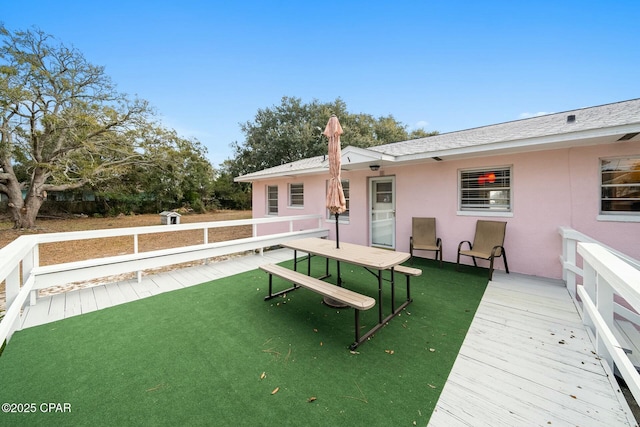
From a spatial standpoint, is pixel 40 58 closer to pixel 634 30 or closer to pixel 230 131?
pixel 230 131

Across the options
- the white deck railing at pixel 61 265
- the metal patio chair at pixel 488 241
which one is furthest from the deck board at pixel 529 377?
the white deck railing at pixel 61 265

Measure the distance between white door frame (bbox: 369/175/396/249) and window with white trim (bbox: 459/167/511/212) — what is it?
1681mm

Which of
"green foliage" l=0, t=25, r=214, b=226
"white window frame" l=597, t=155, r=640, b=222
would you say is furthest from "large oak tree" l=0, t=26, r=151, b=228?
"white window frame" l=597, t=155, r=640, b=222

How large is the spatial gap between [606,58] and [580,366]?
9.34 metres

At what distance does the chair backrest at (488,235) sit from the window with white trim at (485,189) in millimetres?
414

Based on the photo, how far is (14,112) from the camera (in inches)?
432

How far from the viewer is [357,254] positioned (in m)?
3.37

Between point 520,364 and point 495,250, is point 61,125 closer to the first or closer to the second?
point 495,250

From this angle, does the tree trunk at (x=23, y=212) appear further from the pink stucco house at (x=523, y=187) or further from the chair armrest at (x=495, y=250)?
the chair armrest at (x=495, y=250)

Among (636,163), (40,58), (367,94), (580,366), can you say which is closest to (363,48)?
(367,94)

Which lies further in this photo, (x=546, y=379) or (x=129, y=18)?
(x=129, y=18)

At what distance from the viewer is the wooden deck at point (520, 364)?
174cm

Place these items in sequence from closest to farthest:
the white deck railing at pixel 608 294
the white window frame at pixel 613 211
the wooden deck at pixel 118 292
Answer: the white deck railing at pixel 608 294
the wooden deck at pixel 118 292
the white window frame at pixel 613 211

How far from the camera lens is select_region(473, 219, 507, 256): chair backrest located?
4.89m
